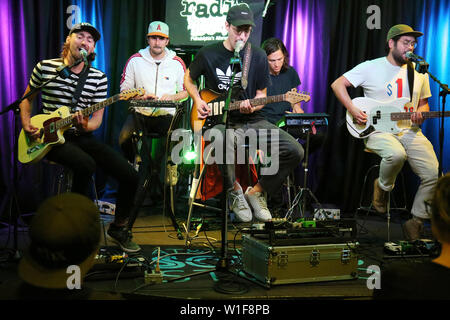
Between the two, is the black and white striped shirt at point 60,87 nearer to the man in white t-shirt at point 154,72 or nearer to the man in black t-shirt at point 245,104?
the man in black t-shirt at point 245,104

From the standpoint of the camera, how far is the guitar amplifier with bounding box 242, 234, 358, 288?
302 cm

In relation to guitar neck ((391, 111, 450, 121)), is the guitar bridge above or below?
below

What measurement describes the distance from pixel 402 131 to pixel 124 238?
3184 mm


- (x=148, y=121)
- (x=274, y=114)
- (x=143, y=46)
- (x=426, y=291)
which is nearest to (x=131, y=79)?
(x=148, y=121)

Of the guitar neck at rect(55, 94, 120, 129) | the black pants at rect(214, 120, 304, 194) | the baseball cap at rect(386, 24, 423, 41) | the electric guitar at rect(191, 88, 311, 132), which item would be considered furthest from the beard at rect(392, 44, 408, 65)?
the guitar neck at rect(55, 94, 120, 129)

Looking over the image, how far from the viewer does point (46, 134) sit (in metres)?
3.83

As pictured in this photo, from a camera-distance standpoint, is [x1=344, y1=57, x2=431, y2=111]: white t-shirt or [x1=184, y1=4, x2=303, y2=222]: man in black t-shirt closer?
[x1=184, y1=4, x2=303, y2=222]: man in black t-shirt

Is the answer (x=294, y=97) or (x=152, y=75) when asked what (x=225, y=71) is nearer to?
(x=294, y=97)

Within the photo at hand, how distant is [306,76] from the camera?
647 cm

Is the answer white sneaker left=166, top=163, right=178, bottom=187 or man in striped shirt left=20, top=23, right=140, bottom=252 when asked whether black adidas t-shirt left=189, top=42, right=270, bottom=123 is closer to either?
white sneaker left=166, top=163, right=178, bottom=187

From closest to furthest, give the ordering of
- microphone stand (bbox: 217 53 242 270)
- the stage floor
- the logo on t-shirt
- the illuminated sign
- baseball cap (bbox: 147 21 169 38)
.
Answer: the stage floor
microphone stand (bbox: 217 53 242 270)
the logo on t-shirt
baseball cap (bbox: 147 21 169 38)
the illuminated sign

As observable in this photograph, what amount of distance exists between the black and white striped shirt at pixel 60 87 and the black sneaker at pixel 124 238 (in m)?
1.24

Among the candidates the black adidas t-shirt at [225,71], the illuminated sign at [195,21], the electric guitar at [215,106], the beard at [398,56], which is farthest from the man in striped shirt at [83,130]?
the beard at [398,56]

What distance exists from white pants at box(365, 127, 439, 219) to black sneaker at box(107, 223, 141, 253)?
2.68m
